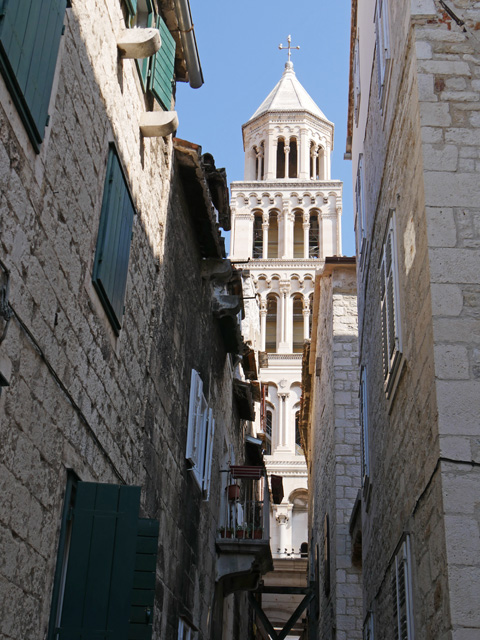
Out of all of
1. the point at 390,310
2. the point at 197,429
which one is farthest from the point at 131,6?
the point at 197,429

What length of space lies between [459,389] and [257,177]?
46.6 meters

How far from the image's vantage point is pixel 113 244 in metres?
6.81

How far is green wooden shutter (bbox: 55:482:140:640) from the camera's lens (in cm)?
554

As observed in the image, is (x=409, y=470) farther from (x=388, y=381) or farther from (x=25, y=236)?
(x=25, y=236)

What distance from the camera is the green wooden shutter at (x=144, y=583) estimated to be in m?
6.35

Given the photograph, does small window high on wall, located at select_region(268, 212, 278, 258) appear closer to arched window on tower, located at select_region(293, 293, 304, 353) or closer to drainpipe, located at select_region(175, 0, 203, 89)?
arched window on tower, located at select_region(293, 293, 304, 353)

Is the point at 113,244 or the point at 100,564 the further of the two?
the point at 113,244

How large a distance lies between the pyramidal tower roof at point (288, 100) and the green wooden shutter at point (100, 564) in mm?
48540

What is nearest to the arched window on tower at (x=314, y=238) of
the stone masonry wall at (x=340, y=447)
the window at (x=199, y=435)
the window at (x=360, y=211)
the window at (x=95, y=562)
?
the stone masonry wall at (x=340, y=447)

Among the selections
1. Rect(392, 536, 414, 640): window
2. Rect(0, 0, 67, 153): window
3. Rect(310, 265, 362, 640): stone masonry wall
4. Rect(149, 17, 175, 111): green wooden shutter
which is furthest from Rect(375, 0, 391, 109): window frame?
Rect(310, 265, 362, 640): stone masonry wall

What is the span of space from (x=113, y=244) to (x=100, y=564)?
246cm

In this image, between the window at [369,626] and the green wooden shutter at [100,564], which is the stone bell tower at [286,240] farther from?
the green wooden shutter at [100,564]

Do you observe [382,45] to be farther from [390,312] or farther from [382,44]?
[390,312]

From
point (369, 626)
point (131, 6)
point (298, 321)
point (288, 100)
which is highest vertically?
point (288, 100)
